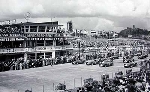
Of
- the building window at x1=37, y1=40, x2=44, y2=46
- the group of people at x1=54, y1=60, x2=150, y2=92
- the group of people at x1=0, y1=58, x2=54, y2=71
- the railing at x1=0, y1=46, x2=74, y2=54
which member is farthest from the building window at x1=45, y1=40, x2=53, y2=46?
the group of people at x1=54, y1=60, x2=150, y2=92

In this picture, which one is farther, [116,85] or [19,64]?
[19,64]

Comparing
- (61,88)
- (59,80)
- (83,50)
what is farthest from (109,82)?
(83,50)

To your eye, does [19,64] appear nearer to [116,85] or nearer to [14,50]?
[14,50]

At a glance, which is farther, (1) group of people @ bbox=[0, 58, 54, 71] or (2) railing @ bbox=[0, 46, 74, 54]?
(2) railing @ bbox=[0, 46, 74, 54]

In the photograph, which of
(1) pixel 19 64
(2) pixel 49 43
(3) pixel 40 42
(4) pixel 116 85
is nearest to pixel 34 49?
(3) pixel 40 42

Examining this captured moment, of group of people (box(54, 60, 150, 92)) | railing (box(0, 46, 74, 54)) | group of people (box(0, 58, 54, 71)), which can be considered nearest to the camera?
group of people (box(54, 60, 150, 92))

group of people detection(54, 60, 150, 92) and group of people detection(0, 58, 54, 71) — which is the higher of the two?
group of people detection(0, 58, 54, 71)

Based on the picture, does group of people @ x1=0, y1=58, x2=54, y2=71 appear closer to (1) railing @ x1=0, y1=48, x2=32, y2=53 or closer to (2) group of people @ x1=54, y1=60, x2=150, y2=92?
(1) railing @ x1=0, y1=48, x2=32, y2=53

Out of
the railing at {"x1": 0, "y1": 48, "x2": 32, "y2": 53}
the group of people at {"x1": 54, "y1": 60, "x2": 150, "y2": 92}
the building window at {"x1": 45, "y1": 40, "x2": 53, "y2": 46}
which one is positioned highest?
the building window at {"x1": 45, "y1": 40, "x2": 53, "y2": 46}

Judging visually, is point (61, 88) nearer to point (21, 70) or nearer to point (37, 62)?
point (21, 70)

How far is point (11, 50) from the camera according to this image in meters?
56.9

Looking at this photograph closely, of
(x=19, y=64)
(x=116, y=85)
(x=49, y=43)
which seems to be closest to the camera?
(x=116, y=85)

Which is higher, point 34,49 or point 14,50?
point 34,49

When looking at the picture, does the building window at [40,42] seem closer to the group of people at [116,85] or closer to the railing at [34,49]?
the railing at [34,49]
